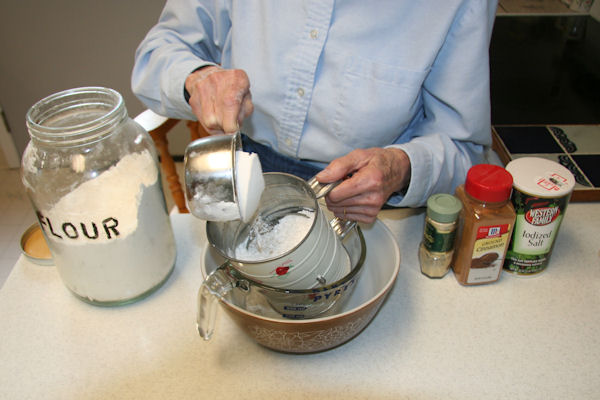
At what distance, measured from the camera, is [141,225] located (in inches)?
28.8

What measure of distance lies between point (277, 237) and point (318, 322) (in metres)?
0.14

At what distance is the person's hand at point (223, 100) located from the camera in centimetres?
79

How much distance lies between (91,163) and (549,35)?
179cm

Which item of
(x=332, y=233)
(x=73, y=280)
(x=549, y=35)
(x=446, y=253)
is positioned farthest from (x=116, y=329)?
(x=549, y=35)

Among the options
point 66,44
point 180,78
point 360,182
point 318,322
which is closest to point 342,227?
point 360,182

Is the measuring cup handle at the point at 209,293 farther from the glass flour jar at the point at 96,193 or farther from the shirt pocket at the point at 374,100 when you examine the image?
the shirt pocket at the point at 374,100

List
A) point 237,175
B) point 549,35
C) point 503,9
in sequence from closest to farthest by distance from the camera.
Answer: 1. point 237,175
2. point 549,35
3. point 503,9

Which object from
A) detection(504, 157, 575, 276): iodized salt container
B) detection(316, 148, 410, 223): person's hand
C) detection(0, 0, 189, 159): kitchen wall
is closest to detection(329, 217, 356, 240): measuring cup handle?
detection(316, 148, 410, 223): person's hand

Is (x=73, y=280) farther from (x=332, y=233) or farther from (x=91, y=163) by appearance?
(x=332, y=233)

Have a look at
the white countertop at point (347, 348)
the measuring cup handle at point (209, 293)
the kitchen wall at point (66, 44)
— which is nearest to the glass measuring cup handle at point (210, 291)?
the measuring cup handle at point (209, 293)

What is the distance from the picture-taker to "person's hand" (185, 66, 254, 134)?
0.79 metres

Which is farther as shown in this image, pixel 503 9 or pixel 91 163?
pixel 503 9

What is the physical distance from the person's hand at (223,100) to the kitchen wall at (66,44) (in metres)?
1.62

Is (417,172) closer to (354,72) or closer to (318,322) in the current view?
(354,72)
